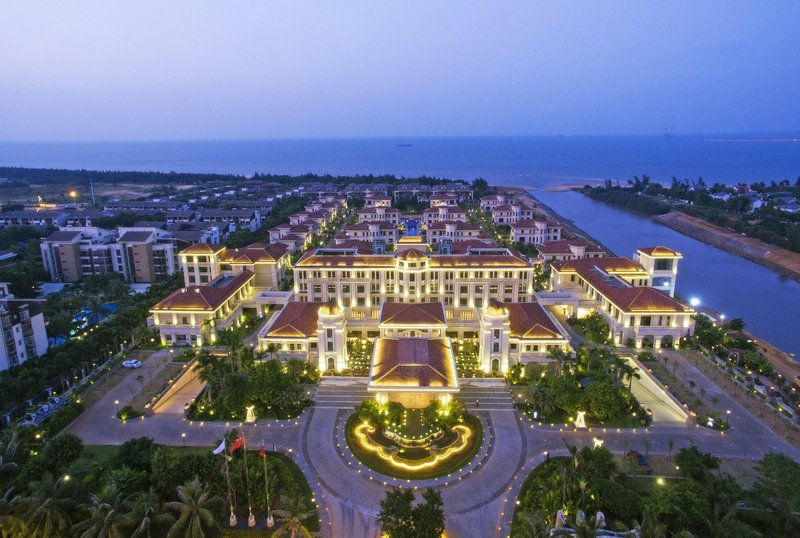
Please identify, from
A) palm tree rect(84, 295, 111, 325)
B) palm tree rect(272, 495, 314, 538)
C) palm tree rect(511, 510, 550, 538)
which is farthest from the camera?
palm tree rect(84, 295, 111, 325)

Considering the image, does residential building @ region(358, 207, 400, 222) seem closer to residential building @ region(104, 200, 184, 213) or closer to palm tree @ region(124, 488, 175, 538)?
residential building @ region(104, 200, 184, 213)

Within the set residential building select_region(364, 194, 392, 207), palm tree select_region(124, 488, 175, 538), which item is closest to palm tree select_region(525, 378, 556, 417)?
palm tree select_region(124, 488, 175, 538)

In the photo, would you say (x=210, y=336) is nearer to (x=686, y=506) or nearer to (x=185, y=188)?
(x=686, y=506)

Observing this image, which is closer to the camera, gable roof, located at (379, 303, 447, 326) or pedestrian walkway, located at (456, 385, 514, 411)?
pedestrian walkway, located at (456, 385, 514, 411)

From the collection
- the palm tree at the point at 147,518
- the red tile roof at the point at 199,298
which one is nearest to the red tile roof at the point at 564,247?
the red tile roof at the point at 199,298

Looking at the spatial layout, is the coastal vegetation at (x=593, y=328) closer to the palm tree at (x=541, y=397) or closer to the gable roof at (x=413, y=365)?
the palm tree at (x=541, y=397)

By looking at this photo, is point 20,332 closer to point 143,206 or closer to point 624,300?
point 624,300

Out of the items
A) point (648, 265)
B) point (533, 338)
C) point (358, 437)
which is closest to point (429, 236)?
point (648, 265)
